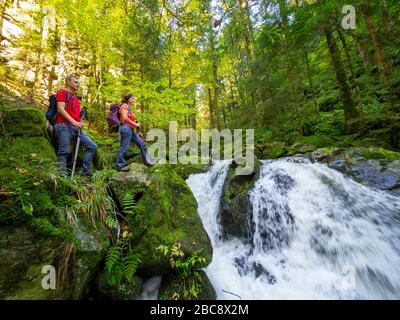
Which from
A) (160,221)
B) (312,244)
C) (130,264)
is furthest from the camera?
(312,244)

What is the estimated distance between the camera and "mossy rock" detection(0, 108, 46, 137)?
3727mm

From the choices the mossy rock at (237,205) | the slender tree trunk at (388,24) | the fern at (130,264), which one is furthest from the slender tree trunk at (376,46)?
the fern at (130,264)

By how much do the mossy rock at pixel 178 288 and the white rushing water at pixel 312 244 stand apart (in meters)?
0.47

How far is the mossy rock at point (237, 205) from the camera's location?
541cm

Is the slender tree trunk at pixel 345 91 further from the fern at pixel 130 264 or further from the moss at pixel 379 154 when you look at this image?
the fern at pixel 130 264

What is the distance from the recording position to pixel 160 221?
374 cm

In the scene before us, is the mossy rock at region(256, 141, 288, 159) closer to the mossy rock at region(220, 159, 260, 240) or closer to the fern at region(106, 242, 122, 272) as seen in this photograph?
the mossy rock at region(220, 159, 260, 240)

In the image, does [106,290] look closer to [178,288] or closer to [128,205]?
[178,288]

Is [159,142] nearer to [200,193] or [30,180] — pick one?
[200,193]

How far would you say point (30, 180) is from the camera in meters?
2.82

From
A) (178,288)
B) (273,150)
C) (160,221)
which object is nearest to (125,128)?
(160,221)

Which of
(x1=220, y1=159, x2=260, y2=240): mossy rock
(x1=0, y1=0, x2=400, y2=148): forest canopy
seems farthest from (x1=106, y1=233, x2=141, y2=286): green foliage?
(x1=0, y1=0, x2=400, y2=148): forest canopy

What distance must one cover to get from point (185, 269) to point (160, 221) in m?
0.86
